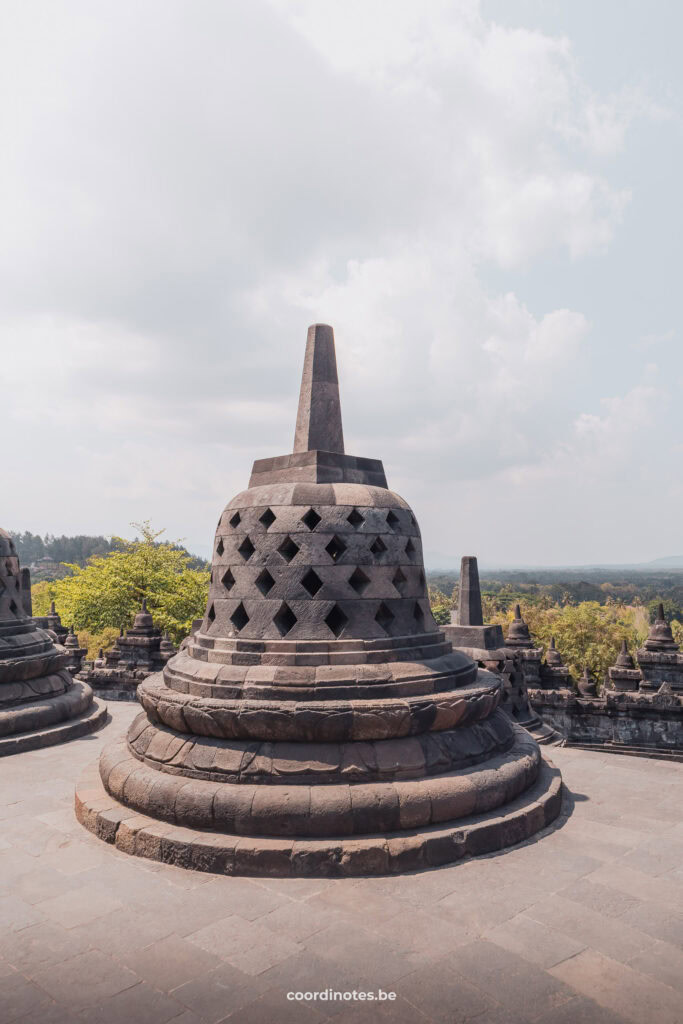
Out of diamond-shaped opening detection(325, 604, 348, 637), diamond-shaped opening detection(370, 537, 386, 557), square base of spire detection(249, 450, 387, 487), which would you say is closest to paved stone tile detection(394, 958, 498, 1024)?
diamond-shaped opening detection(325, 604, 348, 637)

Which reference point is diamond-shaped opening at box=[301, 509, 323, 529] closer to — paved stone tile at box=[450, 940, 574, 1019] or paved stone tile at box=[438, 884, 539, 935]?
paved stone tile at box=[438, 884, 539, 935]

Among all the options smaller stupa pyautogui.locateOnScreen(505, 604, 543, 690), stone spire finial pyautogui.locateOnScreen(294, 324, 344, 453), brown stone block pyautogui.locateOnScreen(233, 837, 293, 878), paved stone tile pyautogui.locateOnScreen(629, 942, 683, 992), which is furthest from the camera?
smaller stupa pyautogui.locateOnScreen(505, 604, 543, 690)

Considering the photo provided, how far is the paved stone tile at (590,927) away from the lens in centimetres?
359

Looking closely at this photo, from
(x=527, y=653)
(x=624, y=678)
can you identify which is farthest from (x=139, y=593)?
(x=624, y=678)

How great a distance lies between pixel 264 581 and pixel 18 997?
11.4 feet

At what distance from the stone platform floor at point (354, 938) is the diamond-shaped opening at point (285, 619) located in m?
2.08

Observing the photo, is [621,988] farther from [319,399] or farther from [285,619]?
[319,399]

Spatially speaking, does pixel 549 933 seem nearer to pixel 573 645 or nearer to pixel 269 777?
pixel 269 777

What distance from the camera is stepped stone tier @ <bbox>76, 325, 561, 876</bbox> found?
4.64 m

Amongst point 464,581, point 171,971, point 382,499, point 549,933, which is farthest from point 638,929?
point 464,581

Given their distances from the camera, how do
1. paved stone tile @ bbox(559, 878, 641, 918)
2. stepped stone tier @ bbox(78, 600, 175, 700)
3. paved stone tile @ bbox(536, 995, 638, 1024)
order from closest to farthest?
paved stone tile @ bbox(536, 995, 638, 1024) < paved stone tile @ bbox(559, 878, 641, 918) < stepped stone tier @ bbox(78, 600, 175, 700)

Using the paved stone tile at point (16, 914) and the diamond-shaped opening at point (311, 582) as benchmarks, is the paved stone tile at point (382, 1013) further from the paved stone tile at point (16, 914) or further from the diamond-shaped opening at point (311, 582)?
the diamond-shaped opening at point (311, 582)

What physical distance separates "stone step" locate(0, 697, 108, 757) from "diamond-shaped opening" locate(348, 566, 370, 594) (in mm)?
5244

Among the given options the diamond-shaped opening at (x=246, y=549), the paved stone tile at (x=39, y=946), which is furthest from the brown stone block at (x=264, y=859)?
the diamond-shaped opening at (x=246, y=549)
